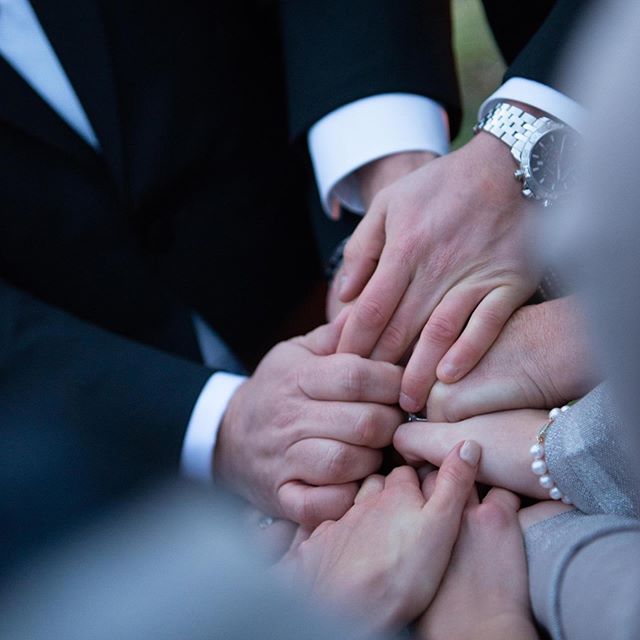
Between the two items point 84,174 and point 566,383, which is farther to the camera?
point 84,174

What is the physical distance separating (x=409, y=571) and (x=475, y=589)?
0.06m

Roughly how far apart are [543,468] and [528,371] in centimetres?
13

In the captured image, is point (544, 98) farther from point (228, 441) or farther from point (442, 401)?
point (228, 441)

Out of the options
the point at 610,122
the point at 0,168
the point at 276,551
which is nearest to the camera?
the point at 610,122

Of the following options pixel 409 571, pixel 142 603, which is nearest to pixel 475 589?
pixel 409 571

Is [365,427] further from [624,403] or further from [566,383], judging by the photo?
[624,403]

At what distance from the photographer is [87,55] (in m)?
1.17

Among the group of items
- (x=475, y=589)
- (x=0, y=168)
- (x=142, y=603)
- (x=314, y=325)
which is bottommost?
(x=314, y=325)

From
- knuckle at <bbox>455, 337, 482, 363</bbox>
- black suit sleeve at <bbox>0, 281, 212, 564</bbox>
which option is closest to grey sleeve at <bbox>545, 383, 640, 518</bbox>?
knuckle at <bbox>455, 337, 482, 363</bbox>

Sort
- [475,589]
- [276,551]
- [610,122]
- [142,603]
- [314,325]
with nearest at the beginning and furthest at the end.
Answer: [610,122] < [142,603] < [475,589] < [276,551] < [314,325]

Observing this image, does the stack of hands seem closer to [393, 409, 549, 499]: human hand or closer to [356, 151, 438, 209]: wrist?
[393, 409, 549, 499]: human hand

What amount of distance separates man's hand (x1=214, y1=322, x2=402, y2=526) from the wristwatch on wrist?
0.28 meters

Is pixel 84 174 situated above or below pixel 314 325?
above

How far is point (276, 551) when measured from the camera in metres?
0.94
